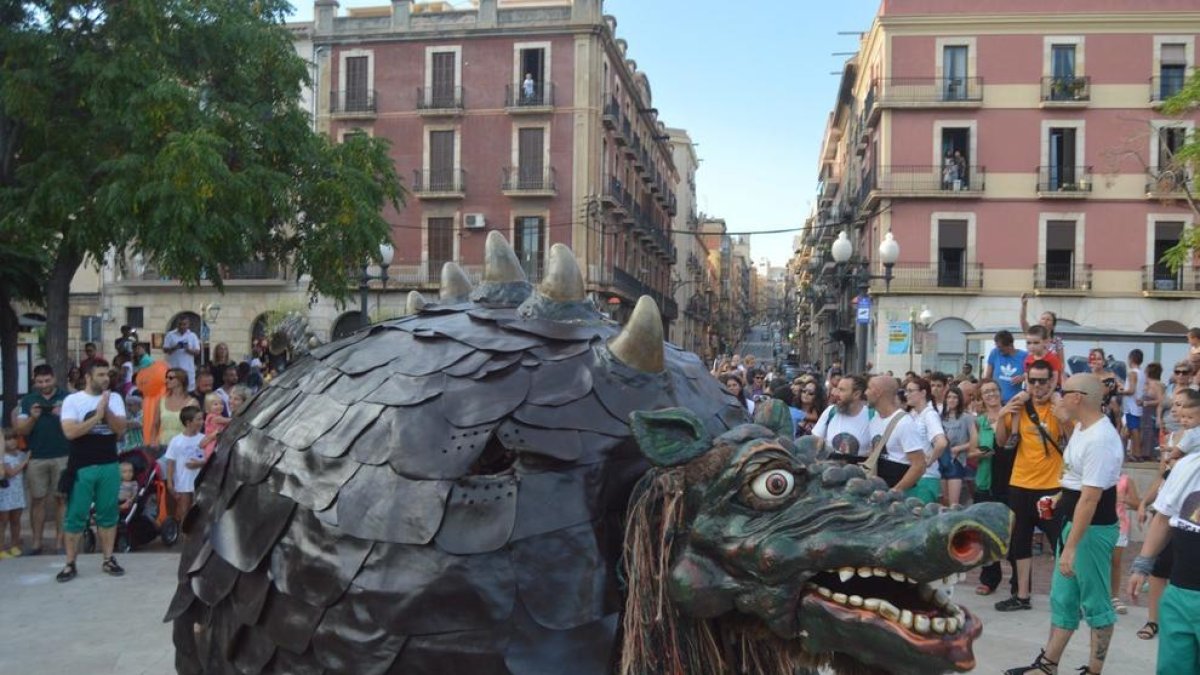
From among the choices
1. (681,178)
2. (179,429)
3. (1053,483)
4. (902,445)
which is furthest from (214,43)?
(681,178)

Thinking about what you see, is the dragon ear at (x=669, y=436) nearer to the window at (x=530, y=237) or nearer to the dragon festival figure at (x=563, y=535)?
the dragon festival figure at (x=563, y=535)

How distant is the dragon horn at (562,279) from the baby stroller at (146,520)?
716 cm

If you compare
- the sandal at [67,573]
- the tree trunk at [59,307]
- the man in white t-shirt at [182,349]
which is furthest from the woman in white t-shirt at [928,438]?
the tree trunk at [59,307]

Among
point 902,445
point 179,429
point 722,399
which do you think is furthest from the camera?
point 179,429

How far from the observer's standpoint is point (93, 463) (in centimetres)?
A: 761

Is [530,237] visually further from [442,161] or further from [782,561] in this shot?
[782,561]

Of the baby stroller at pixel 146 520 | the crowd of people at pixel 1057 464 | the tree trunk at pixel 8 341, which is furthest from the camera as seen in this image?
the tree trunk at pixel 8 341

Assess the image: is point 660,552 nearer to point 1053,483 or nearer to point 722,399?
point 722,399

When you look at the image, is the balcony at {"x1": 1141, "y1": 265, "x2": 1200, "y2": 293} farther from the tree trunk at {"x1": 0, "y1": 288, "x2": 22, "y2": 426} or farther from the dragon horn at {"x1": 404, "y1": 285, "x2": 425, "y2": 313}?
the dragon horn at {"x1": 404, "y1": 285, "x2": 425, "y2": 313}

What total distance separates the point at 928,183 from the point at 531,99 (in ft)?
44.9

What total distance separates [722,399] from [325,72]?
111ft

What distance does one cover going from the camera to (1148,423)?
11836 mm

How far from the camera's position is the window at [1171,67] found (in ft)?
94.2

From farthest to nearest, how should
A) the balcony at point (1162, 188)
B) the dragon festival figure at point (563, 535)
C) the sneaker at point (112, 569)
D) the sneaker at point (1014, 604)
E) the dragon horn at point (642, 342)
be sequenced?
the balcony at point (1162, 188) < the sneaker at point (112, 569) < the sneaker at point (1014, 604) < the dragon horn at point (642, 342) < the dragon festival figure at point (563, 535)
